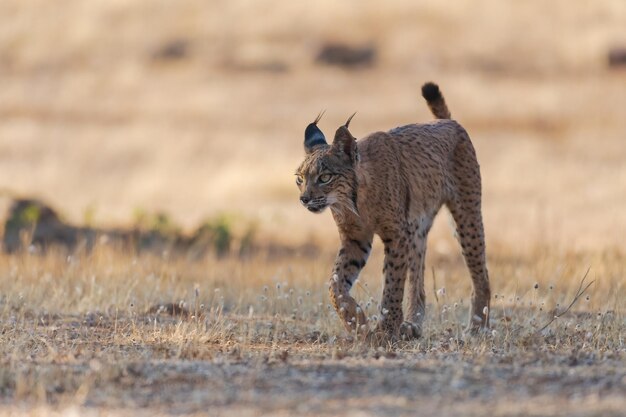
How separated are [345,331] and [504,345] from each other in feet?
4.90

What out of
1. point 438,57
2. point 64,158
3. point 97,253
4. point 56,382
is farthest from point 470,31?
point 56,382

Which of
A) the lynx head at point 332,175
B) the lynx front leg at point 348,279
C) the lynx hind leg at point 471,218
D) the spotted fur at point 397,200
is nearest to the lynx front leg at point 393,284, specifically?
the spotted fur at point 397,200

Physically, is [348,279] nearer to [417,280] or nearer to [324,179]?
[324,179]

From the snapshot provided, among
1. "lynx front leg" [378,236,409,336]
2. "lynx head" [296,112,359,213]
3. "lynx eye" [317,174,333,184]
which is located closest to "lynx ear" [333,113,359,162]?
"lynx head" [296,112,359,213]

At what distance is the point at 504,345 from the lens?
29.1 feet

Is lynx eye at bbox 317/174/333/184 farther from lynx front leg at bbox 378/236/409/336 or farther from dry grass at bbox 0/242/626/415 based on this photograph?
dry grass at bbox 0/242/626/415

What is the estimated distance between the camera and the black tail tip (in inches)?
435

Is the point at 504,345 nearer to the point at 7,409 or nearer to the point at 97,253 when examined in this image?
the point at 7,409

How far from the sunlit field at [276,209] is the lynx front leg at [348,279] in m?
0.24

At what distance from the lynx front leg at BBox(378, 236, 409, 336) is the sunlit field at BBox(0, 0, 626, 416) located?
220 millimetres

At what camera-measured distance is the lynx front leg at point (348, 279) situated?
31.2 feet

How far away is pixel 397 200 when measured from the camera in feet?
32.3

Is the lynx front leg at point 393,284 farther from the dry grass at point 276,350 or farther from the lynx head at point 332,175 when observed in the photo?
the lynx head at point 332,175

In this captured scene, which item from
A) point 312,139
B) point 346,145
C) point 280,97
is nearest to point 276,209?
point 280,97
